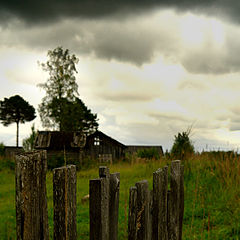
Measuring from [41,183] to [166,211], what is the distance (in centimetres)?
169

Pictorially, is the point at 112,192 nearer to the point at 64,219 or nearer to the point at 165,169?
the point at 64,219

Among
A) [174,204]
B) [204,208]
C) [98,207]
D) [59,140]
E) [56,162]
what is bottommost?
[204,208]

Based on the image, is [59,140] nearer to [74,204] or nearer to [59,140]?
[59,140]

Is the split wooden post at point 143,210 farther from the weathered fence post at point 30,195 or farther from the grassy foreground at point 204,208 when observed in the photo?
the grassy foreground at point 204,208

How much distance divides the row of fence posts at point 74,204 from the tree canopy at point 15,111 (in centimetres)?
4968

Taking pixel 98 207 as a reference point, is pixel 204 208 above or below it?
below

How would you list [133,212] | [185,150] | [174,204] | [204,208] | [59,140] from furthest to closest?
1. [59,140]
2. [185,150]
3. [204,208]
4. [174,204]
5. [133,212]

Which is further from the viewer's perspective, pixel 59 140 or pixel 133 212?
pixel 59 140

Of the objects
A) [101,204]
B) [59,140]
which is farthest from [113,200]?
[59,140]

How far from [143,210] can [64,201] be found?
867mm

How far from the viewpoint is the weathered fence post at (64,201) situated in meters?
1.79

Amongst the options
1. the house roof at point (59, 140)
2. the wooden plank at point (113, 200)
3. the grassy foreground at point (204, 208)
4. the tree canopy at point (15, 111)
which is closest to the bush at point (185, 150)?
the grassy foreground at point (204, 208)

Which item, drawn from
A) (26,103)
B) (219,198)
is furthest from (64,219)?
(26,103)

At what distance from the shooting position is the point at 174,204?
126 inches
